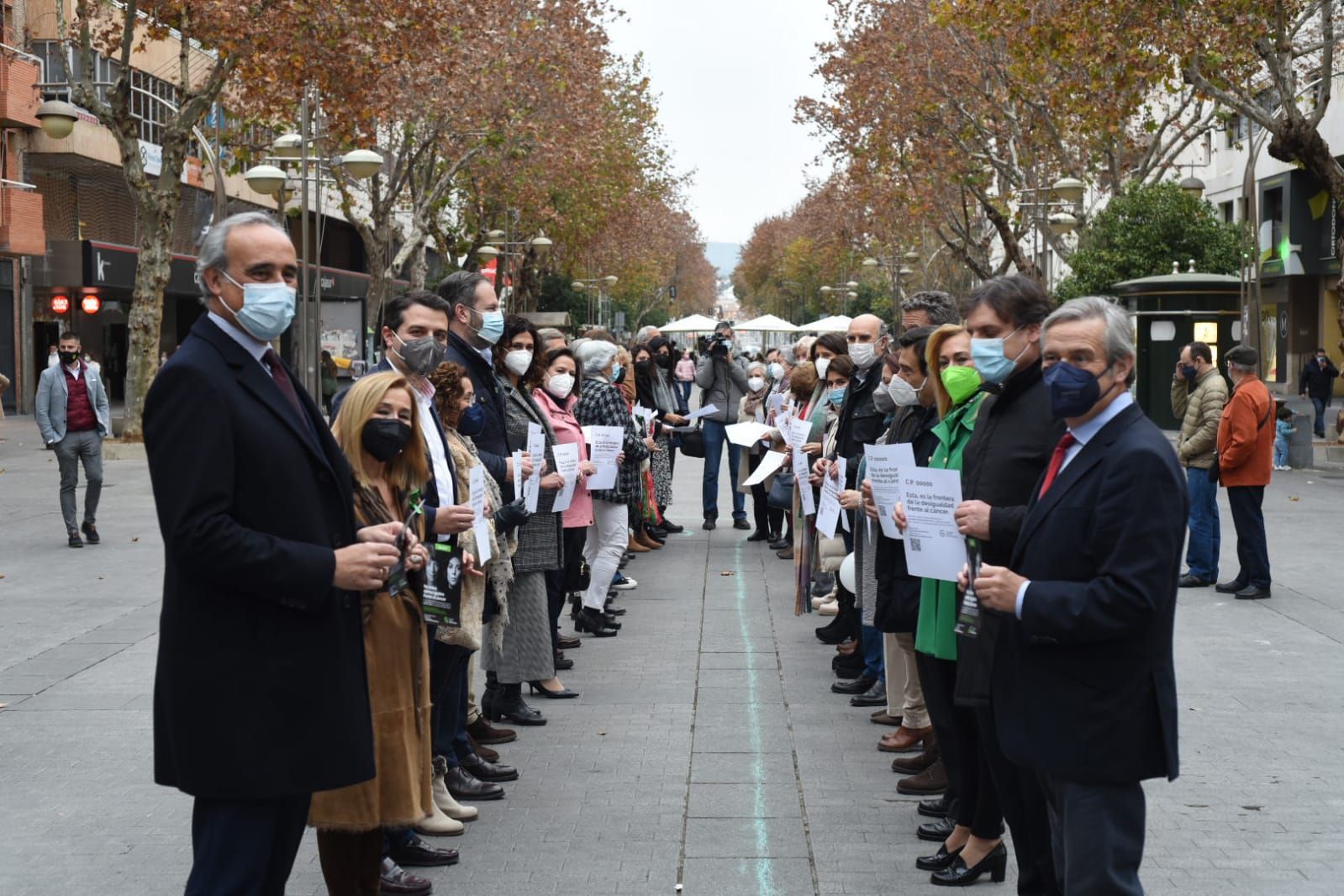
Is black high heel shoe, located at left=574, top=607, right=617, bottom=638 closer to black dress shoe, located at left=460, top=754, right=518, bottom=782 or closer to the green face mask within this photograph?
black dress shoe, located at left=460, top=754, right=518, bottom=782

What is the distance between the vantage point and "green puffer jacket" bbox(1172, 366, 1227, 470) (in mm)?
12438

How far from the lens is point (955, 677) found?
548cm

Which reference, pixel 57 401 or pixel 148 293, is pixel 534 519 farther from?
pixel 148 293

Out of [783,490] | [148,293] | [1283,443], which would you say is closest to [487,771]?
[783,490]

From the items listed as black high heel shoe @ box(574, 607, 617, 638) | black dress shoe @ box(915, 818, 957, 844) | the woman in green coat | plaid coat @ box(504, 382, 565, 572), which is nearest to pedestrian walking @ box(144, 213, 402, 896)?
the woman in green coat

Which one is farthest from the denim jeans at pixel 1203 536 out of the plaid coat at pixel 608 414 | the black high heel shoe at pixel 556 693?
the black high heel shoe at pixel 556 693

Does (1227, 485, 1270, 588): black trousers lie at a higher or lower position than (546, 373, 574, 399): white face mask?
lower

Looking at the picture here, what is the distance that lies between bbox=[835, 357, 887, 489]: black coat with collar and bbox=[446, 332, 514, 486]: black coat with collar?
189cm

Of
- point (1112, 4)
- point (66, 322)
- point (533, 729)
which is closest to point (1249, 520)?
point (533, 729)

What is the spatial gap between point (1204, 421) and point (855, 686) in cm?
525

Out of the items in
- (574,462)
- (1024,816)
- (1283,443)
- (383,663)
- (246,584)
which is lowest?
(1024,816)

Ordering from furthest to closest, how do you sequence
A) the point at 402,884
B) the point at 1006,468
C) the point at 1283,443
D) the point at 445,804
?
the point at 1283,443 → the point at 445,804 → the point at 402,884 → the point at 1006,468

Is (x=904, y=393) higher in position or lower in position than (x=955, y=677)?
higher

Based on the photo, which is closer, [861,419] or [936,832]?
[936,832]
